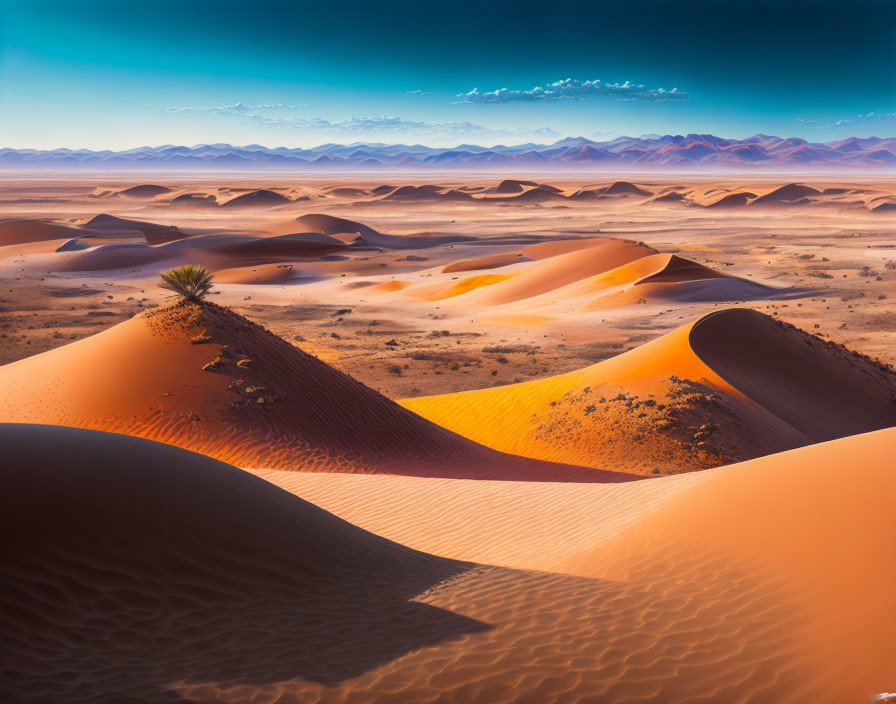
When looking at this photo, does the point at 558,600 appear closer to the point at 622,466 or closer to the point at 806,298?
the point at 622,466

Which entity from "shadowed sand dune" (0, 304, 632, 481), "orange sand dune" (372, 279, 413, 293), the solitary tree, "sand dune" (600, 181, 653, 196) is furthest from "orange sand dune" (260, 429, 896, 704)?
"sand dune" (600, 181, 653, 196)

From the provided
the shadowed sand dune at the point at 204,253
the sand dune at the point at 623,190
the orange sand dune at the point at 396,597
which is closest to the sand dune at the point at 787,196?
the sand dune at the point at 623,190

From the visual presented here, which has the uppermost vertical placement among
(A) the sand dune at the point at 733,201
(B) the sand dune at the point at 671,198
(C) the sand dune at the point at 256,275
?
(B) the sand dune at the point at 671,198

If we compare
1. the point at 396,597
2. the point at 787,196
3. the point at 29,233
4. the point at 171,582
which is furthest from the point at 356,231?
the point at 787,196

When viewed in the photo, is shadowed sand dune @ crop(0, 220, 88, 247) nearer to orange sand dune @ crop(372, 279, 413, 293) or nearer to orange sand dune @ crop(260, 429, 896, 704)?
orange sand dune @ crop(372, 279, 413, 293)

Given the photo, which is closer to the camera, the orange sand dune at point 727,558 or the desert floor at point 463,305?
the orange sand dune at point 727,558

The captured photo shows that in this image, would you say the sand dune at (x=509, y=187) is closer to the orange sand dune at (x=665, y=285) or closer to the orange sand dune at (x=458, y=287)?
the orange sand dune at (x=458, y=287)

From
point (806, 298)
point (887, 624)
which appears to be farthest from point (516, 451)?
point (806, 298)
